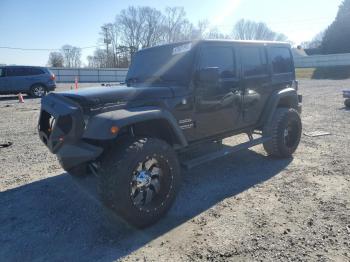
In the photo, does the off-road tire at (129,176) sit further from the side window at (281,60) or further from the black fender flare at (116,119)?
the side window at (281,60)

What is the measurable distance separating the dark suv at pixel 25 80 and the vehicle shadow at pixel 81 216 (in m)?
12.8

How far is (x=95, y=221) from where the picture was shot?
3.61m

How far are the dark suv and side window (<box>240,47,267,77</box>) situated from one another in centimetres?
1400

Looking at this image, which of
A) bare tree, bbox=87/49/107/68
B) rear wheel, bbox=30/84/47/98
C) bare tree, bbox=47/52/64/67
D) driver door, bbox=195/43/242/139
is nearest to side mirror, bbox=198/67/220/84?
driver door, bbox=195/43/242/139

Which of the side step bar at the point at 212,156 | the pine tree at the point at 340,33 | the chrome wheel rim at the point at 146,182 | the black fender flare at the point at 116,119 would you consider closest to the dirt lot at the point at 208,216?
the chrome wheel rim at the point at 146,182

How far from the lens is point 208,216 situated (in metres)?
3.68

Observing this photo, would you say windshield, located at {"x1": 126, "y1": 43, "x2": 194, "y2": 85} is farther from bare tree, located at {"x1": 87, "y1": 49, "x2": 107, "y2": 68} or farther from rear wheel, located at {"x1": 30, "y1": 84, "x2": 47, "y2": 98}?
bare tree, located at {"x1": 87, "y1": 49, "x2": 107, "y2": 68}

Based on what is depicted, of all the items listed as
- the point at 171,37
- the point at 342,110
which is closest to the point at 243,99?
the point at 342,110

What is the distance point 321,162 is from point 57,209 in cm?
428

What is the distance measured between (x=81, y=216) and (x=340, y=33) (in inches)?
1857

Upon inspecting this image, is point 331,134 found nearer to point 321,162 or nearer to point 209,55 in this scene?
point 321,162

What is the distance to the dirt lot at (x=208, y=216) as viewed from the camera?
301 centimetres

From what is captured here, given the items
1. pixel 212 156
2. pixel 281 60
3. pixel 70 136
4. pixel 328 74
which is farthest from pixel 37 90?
pixel 328 74

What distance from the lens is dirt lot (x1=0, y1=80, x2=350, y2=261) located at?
301 centimetres
